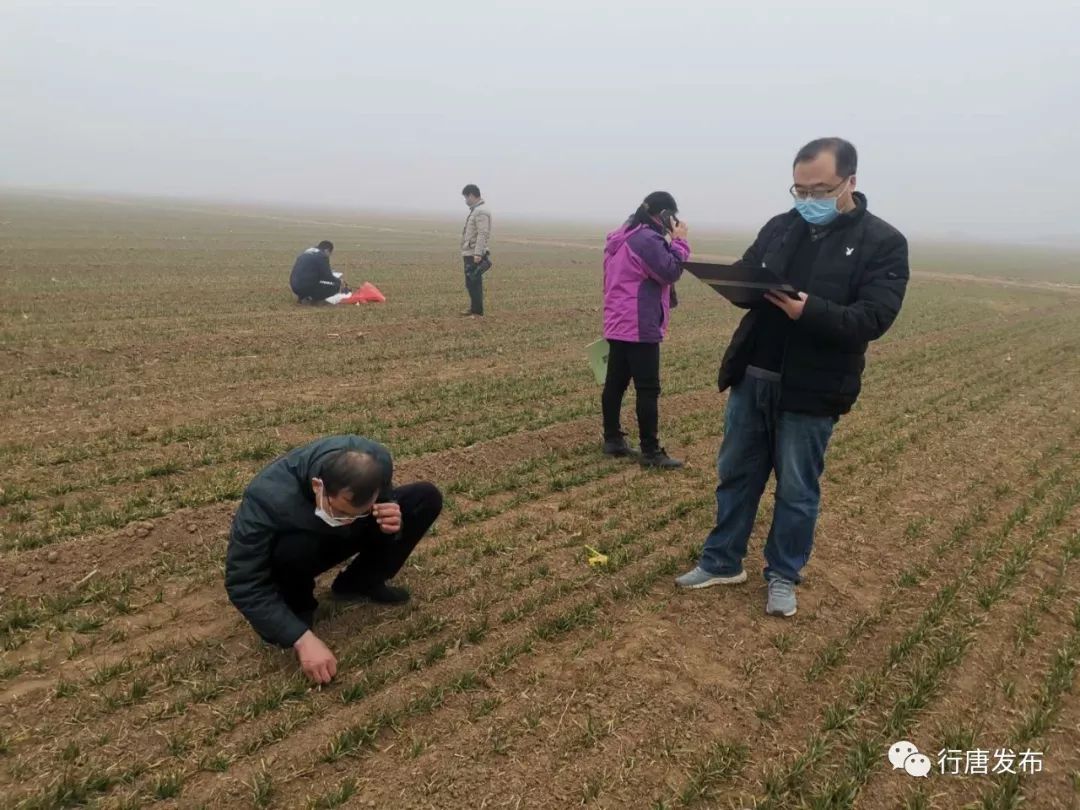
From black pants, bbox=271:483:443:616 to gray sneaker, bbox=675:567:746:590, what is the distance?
5.31ft

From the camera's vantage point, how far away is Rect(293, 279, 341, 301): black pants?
45.6 ft

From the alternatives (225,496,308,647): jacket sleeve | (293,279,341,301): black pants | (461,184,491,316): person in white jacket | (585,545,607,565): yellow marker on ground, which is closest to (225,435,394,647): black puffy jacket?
(225,496,308,647): jacket sleeve

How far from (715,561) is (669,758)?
1.54 metres

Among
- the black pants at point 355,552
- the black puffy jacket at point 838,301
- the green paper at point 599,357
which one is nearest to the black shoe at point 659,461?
the green paper at point 599,357

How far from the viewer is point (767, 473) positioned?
4.15 meters

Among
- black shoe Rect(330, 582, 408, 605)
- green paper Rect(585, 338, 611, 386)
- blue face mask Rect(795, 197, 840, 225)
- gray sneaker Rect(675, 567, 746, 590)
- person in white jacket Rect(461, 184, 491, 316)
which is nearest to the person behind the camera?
blue face mask Rect(795, 197, 840, 225)

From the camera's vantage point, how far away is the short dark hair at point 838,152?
339 centimetres

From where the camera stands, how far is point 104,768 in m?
2.75

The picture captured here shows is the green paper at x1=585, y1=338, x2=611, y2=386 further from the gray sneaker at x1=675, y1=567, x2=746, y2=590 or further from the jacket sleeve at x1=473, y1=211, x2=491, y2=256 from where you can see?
the jacket sleeve at x1=473, y1=211, x2=491, y2=256

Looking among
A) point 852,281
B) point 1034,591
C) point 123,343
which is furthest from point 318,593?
point 123,343

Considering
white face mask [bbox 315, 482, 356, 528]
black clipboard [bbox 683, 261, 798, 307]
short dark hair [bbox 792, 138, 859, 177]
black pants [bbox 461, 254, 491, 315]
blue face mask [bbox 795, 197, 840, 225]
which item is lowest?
white face mask [bbox 315, 482, 356, 528]

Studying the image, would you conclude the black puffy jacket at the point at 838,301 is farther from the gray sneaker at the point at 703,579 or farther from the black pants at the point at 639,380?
the black pants at the point at 639,380

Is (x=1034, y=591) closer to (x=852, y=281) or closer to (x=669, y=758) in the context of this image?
(x=852, y=281)

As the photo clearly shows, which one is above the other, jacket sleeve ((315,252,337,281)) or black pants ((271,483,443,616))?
jacket sleeve ((315,252,337,281))
